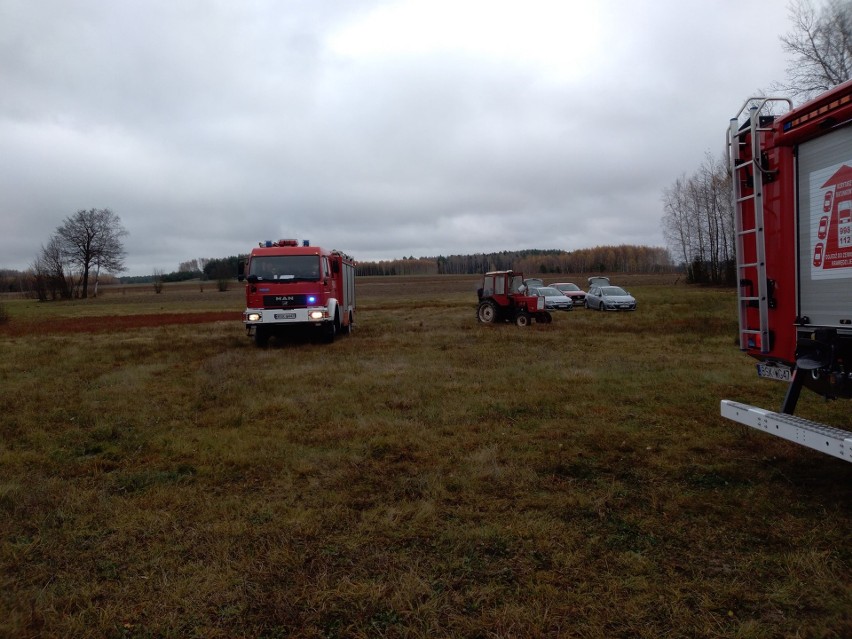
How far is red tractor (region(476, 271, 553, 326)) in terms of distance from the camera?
782 inches

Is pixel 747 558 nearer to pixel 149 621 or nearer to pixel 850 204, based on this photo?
pixel 850 204

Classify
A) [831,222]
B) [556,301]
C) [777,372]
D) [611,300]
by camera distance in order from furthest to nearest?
[556,301], [611,300], [777,372], [831,222]

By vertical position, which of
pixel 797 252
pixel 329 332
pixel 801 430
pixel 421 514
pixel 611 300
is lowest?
pixel 421 514

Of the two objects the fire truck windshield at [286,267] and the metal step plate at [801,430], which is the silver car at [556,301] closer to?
the fire truck windshield at [286,267]

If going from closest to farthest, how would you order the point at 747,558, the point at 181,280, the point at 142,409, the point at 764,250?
Answer: 1. the point at 747,558
2. the point at 764,250
3. the point at 142,409
4. the point at 181,280

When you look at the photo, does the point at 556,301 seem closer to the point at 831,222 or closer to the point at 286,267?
the point at 286,267

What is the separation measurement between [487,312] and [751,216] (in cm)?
1605

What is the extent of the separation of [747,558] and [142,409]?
7.59m

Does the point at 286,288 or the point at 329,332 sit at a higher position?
the point at 286,288

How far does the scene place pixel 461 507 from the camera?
4.17 metres

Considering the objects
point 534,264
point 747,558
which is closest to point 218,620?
point 747,558

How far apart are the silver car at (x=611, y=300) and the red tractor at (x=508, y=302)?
324 inches

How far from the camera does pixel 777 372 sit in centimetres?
460

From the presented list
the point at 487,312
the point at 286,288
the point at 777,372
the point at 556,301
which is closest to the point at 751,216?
the point at 777,372
